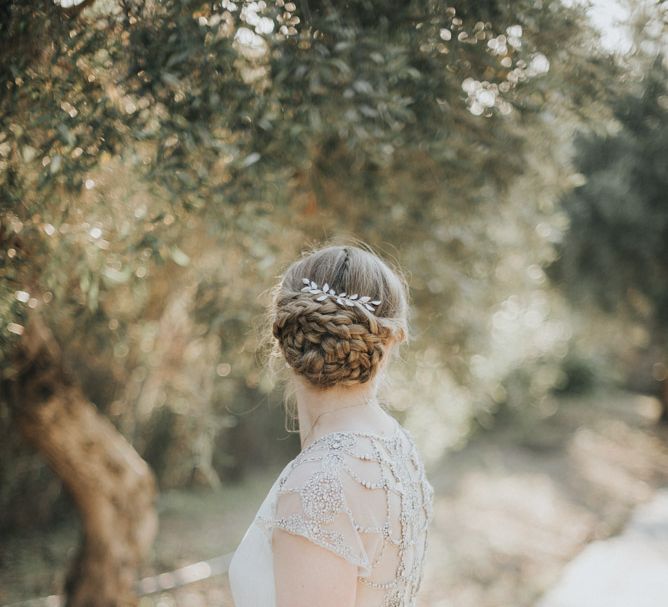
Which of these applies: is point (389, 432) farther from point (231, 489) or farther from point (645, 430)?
point (645, 430)

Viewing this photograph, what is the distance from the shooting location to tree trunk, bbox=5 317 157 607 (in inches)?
131

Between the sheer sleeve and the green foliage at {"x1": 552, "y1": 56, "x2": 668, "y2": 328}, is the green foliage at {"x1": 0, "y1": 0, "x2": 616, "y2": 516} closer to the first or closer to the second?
the sheer sleeve

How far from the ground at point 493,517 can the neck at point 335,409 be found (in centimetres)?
413

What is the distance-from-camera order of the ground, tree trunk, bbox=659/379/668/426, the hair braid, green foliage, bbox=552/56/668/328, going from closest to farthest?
the hair braid
the ground
green foliage, bbox=552/56/668/328
tree trunk, bbox=659/379/668/426

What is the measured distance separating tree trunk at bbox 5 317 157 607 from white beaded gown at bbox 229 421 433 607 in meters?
1.99

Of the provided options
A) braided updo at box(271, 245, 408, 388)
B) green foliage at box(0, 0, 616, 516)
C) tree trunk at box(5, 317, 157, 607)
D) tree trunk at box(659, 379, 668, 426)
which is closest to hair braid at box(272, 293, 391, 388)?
braided updo at box(271, 245, 408, 388)

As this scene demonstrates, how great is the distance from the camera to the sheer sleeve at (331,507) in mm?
1520

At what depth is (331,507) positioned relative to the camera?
153 cm

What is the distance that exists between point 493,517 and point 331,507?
270 inches

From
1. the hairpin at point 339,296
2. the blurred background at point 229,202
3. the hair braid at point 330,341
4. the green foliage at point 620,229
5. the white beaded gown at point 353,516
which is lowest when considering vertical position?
the white beaded gown at point 353,516

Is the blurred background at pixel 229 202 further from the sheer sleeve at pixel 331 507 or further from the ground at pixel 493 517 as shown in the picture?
the sheer sleeve at pixel 331 507

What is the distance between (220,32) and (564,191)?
273 cm

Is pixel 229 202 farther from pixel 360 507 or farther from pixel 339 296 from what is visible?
pixel 360 507

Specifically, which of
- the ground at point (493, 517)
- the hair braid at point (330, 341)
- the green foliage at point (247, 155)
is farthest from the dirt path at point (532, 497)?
the hair braid at point (330, 341)
